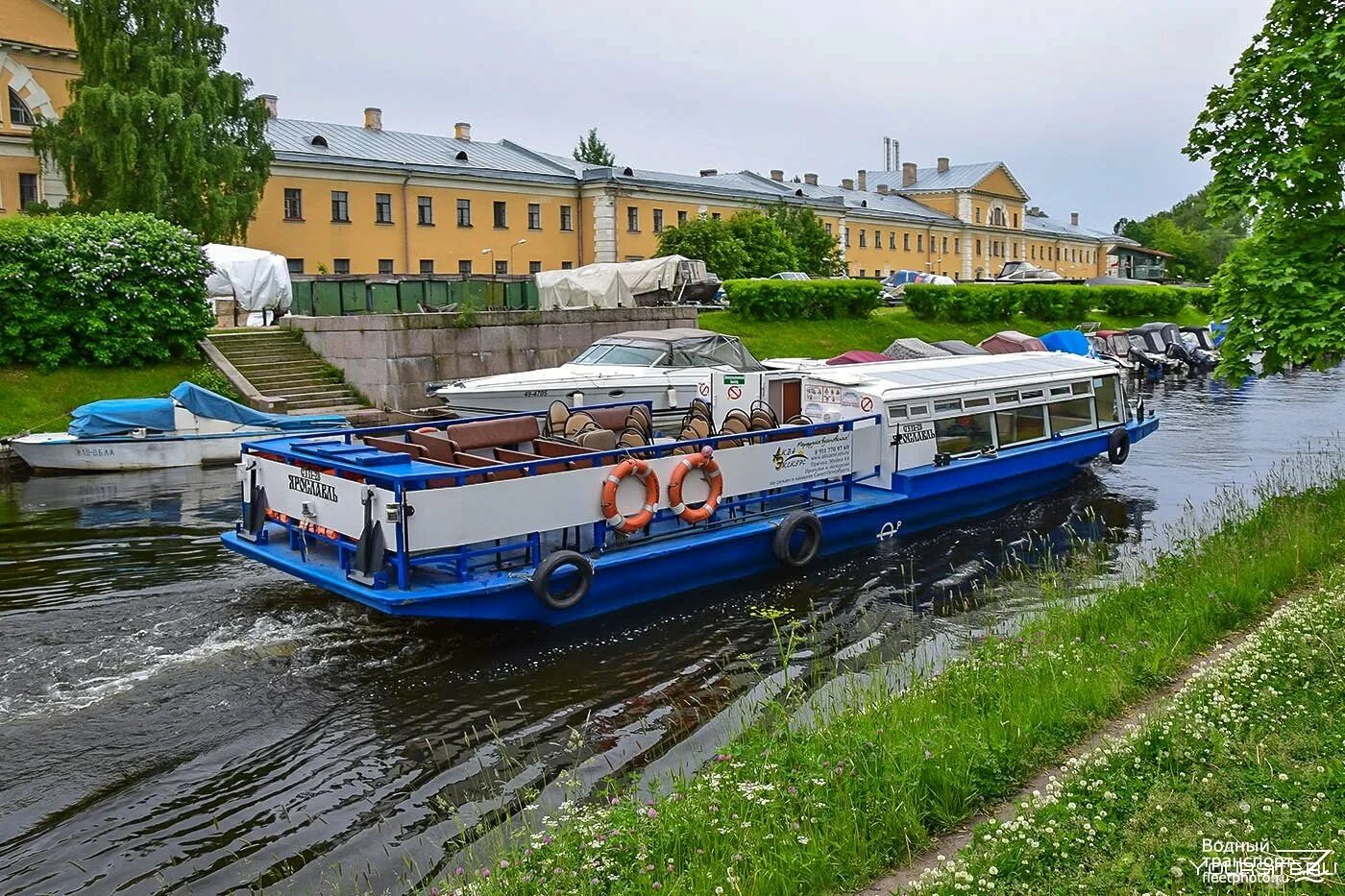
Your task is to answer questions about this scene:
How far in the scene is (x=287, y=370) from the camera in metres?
27.6

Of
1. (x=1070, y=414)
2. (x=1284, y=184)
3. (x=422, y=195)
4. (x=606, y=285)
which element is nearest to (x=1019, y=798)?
(x=1284, y=184)

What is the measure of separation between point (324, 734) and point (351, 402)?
63.6 feet

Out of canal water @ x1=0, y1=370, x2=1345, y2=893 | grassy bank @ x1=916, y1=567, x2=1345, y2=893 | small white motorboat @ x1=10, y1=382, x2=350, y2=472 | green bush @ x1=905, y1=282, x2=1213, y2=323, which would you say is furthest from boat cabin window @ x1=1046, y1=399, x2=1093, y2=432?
green bush @ x1=905, y1=282, x2=1213, y2=323

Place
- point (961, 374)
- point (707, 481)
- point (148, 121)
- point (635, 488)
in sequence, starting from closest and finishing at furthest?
1. point (635, 488)
2. point (707, 481)
3. point (961, 374)
4. point (148, 121)

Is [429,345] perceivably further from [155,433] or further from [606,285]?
[606,285]

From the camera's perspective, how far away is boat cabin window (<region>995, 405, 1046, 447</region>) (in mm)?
17328

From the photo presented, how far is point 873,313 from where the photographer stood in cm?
4544

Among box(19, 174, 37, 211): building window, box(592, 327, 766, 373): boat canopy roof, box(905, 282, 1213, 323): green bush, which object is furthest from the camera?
box(905, 282, 1213, 323): green bush

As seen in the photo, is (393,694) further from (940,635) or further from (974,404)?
(974,404)

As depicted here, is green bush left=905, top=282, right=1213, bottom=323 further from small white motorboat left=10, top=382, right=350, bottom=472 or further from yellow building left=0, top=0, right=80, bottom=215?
yellow building left=0, top=0, right=80, bottom=215

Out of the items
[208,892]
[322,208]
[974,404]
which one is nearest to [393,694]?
[208,892]

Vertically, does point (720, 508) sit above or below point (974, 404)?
below

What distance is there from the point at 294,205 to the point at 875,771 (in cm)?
4376

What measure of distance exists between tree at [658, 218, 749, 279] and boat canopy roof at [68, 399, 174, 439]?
29303mm
